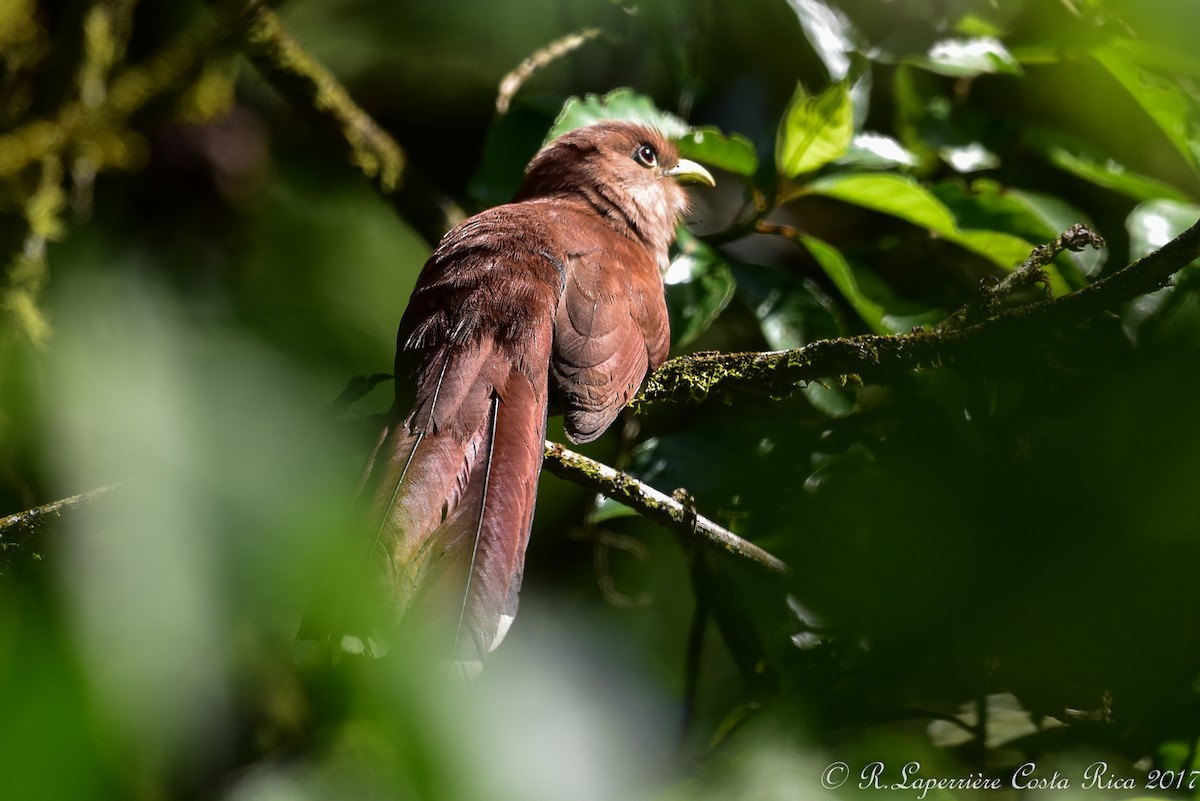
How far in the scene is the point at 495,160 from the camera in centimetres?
290

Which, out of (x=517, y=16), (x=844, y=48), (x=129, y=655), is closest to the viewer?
(x=129, y=655)

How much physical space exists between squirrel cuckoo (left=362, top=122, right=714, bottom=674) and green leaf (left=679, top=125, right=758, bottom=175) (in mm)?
298

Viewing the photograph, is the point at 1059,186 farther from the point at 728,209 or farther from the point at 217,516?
the point at 217,516

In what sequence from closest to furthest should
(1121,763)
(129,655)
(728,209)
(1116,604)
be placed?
(129,655)
(1116,604)
(1121,763)
(728,209)

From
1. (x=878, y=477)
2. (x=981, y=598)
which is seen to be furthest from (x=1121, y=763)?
Result: (x=981, y=598)

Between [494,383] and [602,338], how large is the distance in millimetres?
292

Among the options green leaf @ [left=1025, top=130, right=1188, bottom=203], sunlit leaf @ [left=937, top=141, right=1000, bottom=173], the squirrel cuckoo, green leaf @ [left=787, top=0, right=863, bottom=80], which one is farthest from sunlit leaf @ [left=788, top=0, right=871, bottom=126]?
the squirrel cuckoo

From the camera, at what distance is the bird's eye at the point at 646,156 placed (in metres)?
3.09

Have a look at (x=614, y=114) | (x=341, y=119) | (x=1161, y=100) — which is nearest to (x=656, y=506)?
(x=614, y=114)

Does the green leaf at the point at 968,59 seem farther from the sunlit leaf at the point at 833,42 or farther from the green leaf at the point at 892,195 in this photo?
the green leaf at the point at 892,195

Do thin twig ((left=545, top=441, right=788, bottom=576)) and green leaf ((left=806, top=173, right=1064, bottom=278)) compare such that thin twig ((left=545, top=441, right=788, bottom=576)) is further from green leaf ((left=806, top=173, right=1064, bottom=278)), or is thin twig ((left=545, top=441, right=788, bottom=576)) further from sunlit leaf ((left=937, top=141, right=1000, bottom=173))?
sunlit leaf ((left=937, top=141, right=1000, bottom=173))

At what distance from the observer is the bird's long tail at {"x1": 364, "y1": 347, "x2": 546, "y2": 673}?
5.37 ft

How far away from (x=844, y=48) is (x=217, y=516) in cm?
251

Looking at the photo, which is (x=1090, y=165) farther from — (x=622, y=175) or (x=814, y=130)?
(x=622, y=175)
